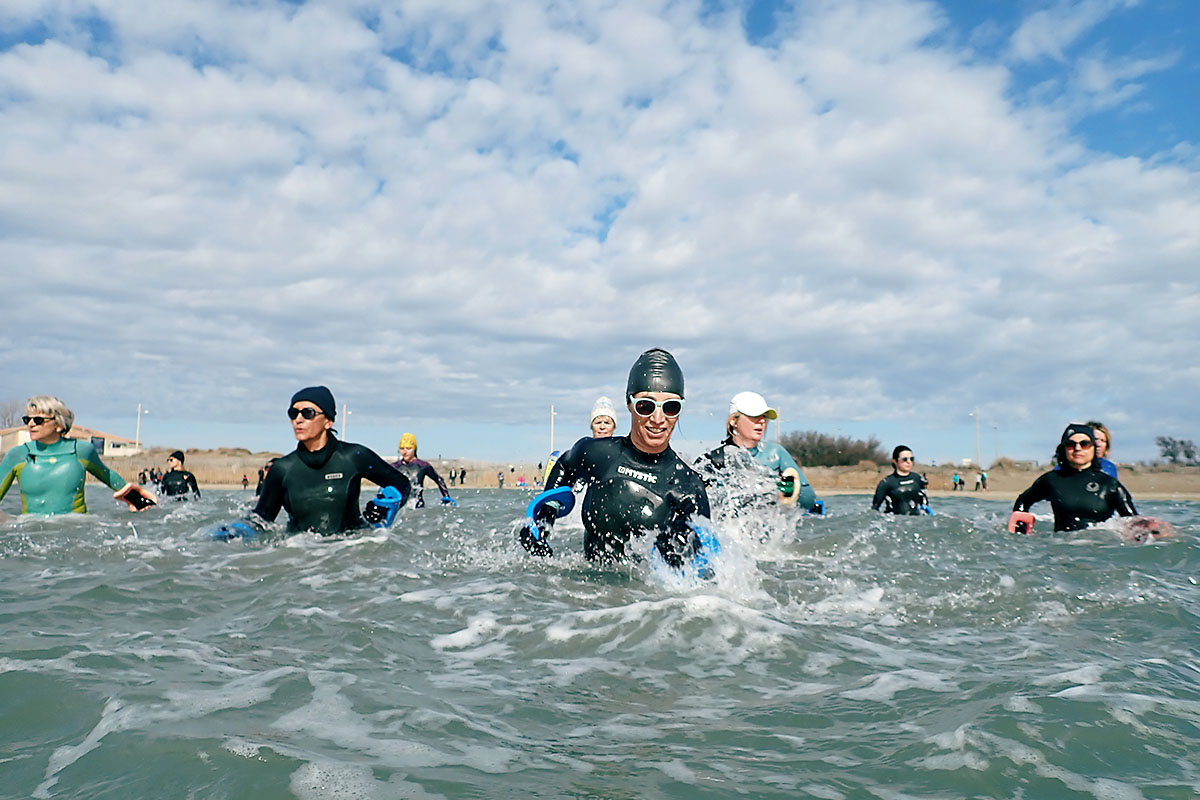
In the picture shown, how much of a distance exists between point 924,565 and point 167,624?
565 cm

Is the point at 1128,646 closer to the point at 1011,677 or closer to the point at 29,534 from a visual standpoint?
the point at 1011,677

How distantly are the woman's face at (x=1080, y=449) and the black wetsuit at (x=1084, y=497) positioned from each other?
184 mm

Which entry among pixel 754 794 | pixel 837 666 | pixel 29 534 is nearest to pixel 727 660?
pixel 837 666

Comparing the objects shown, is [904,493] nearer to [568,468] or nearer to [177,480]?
[568,468]

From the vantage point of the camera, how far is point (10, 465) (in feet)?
26.4

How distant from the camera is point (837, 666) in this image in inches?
134

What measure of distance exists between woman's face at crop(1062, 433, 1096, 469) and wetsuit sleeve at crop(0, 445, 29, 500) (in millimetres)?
10855

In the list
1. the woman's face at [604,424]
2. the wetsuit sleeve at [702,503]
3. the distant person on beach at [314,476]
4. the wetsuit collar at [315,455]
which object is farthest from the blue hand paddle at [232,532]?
the woman's face at [604,424]

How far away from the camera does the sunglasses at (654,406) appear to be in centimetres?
558

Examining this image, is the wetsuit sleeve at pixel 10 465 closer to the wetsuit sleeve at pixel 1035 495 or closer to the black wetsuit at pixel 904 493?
the wetsuit sleeve at pixel 1035 495

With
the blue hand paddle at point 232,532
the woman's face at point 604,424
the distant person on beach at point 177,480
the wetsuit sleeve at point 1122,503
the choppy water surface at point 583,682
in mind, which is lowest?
the choppy water surface at point 583,682

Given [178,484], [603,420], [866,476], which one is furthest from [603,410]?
[866,476]

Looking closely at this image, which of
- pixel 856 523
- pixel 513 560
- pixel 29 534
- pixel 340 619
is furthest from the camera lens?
pixel 856 523

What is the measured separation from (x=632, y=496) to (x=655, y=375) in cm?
89
